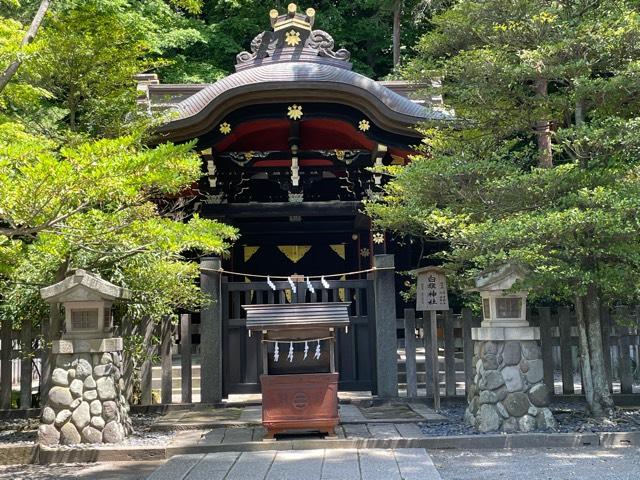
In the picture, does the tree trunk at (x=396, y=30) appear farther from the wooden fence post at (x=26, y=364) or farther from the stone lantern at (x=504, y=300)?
the wooden fence post at (x=26, y=364)

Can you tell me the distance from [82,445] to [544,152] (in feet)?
19.6

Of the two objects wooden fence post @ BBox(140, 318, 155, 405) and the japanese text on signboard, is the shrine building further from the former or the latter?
the japanese text on signboard

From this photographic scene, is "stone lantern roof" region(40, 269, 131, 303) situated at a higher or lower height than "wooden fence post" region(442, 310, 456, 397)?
higher

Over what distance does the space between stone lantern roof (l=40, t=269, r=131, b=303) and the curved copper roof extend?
3.73 meters

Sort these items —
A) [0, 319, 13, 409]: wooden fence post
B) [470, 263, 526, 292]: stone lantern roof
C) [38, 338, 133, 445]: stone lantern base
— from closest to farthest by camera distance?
[38, 338, 133, 445]: stone lantern base
[470, 263, 526, 292]: stone lantern roof
[0, 319, 13, 409]: wooden fence post

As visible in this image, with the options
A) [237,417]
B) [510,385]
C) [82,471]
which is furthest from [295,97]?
[82,471]

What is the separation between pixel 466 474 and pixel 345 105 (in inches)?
247

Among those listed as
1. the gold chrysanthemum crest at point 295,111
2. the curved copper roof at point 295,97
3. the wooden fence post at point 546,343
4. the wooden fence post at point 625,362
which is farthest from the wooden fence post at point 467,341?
the gold chrysanthemum crest at point 295,111

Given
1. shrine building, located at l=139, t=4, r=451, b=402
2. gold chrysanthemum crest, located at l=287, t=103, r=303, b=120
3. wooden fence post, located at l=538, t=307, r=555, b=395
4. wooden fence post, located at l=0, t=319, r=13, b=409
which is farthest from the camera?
gold chrysanthemum crest, located at l=287, t=103, r=303, b=120

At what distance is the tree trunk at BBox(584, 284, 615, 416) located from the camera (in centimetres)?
→ 711

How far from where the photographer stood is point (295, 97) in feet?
32.2

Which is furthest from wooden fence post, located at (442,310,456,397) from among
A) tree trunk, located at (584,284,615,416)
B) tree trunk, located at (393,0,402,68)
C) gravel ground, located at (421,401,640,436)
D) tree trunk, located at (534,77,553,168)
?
tree trunk, located at (393,0,402,68)

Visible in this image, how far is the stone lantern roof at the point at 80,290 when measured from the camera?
6.50 metres

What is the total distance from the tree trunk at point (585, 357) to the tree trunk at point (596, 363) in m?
0.02
